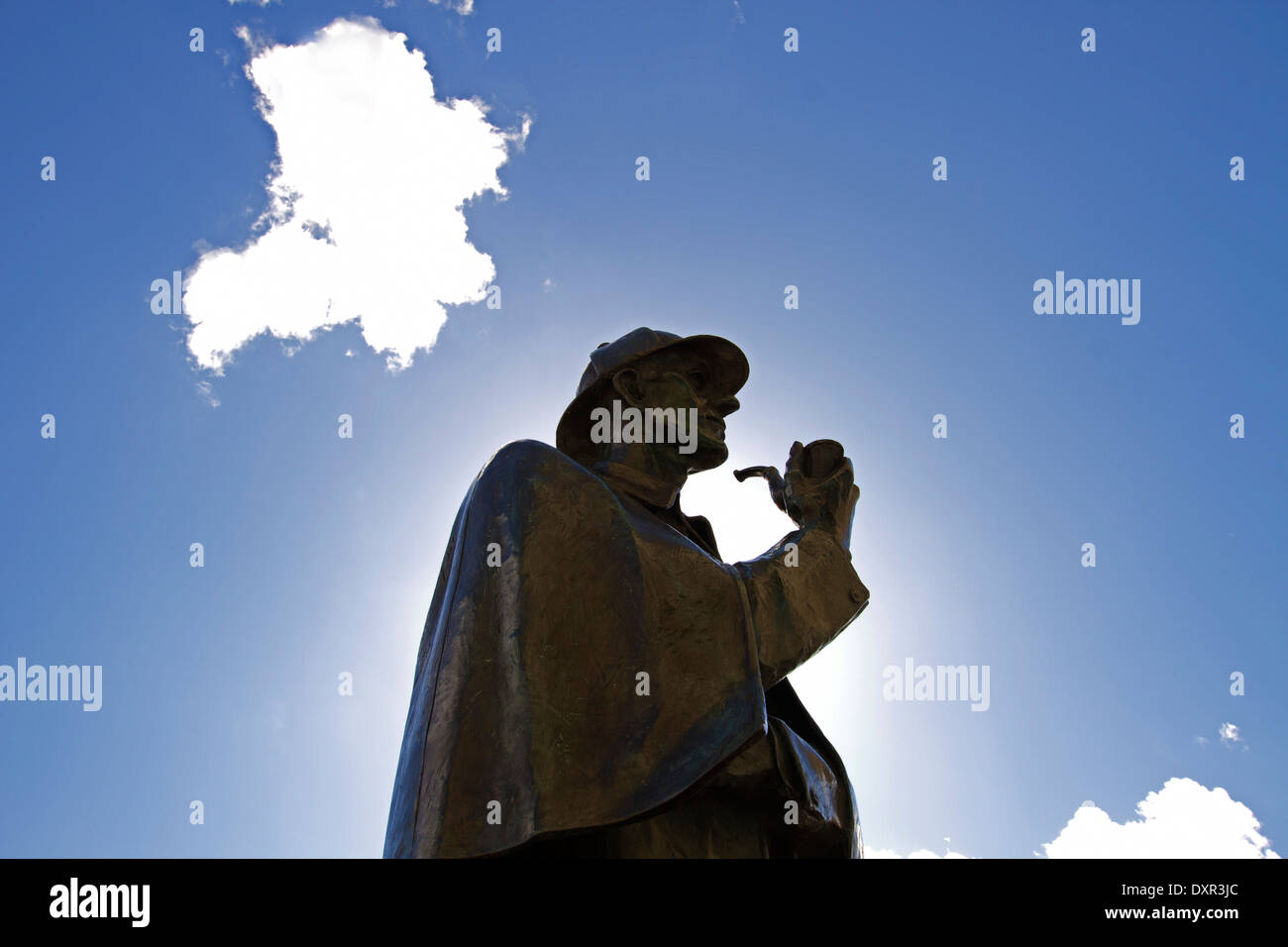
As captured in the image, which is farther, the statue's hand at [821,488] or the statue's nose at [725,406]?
the statue's nose at [725,406]

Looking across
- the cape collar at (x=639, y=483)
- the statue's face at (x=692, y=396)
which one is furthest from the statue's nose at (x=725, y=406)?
the cape collar at (x=639, y=483)

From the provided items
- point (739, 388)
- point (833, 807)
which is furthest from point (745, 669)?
point (739, 388)

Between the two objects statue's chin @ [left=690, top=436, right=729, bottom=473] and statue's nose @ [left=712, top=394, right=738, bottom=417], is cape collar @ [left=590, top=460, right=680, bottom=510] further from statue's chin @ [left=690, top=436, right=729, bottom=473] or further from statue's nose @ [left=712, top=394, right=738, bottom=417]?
statue's nose @ [left=712, top=394, right=738, bottom=417]

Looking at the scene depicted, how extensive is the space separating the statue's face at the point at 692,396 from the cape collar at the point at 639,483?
197 mm

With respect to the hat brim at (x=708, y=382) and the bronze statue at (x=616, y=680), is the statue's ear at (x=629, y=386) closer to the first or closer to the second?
the hat brim at (x=708, y=382)

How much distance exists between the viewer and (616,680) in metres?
5.00

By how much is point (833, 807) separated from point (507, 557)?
1.82m

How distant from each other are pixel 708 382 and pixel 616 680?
2264 mm

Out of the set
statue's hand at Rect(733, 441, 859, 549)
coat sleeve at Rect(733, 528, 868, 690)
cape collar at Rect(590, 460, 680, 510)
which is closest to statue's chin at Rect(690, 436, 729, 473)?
cape collar at Rect(590, 460, 680, 510)

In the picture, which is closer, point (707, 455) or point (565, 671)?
point (565, 671)

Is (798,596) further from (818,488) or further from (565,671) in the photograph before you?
(565,671)

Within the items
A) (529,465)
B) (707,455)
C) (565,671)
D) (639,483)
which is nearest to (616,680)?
(565,671)

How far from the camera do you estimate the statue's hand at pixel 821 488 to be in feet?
19.6

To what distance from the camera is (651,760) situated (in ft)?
15.4
